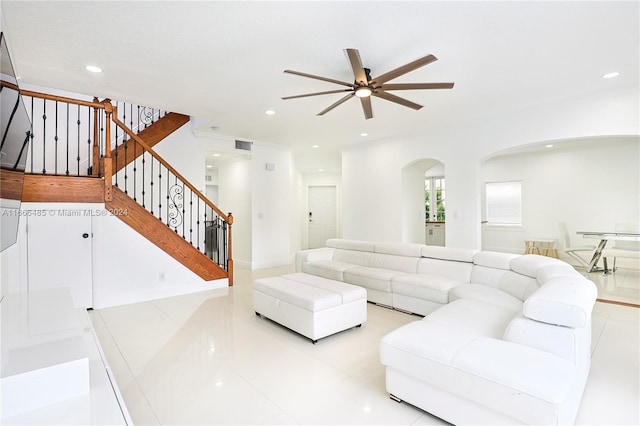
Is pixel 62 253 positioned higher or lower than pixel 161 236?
lower

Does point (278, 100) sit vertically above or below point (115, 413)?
above

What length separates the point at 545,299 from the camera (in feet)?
6.81

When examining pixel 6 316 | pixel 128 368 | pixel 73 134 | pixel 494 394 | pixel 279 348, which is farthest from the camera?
pixel 73 134

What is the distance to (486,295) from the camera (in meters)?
3.28

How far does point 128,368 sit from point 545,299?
3237 mm

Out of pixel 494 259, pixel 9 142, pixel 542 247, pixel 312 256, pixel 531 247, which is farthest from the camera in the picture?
pixel 531 247

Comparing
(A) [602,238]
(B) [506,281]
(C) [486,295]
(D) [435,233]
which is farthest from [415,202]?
(C) [486,295]

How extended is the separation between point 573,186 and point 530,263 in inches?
216

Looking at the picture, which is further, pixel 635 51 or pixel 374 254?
pixel 374 254

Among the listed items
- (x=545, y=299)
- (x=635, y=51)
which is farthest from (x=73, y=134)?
(x=635, y=51)

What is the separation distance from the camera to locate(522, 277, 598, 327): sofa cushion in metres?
1.93

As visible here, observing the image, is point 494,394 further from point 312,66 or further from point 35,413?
point 312,66

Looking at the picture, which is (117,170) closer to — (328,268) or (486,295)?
(328,268)

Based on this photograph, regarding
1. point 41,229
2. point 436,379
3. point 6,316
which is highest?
point 41,229
